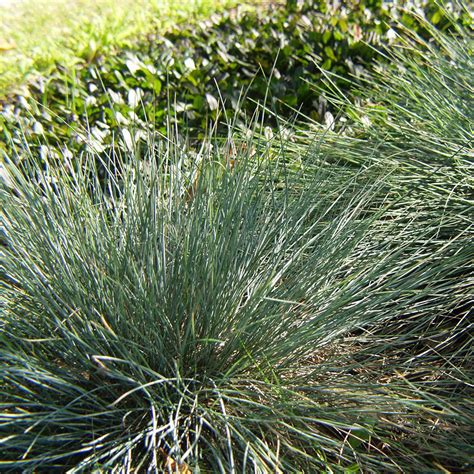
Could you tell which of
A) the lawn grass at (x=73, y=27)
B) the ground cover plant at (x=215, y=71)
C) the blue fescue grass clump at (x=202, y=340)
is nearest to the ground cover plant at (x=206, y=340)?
the blue fescue grass clump at (x=202, y=340)

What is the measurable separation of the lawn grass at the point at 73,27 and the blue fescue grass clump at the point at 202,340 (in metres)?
3.29

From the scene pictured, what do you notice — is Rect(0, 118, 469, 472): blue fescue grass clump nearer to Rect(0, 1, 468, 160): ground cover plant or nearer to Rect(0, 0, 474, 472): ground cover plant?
Rect(0, 0, 474, 472): ground cover plant

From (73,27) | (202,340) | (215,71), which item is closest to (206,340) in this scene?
(202,340)

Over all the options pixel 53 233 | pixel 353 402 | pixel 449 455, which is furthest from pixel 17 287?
pixel 449 455

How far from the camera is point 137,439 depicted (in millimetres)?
1824

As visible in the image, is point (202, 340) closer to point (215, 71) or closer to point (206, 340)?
point (206, 340)

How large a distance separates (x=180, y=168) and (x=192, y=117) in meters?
1.63

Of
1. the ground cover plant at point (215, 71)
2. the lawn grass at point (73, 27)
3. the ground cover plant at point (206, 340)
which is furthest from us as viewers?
the lawn grass at point (73, 27)

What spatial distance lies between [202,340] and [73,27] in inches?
214

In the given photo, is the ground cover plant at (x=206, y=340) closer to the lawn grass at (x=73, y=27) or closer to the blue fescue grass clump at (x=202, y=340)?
the blue fescue grass clump at (x=202, y=340)

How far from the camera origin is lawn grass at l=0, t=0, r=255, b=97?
5.52 meters

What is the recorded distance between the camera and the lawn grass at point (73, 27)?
5520mm

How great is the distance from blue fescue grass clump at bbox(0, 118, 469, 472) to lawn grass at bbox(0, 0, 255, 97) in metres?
3.29

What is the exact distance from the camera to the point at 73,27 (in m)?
6.52
